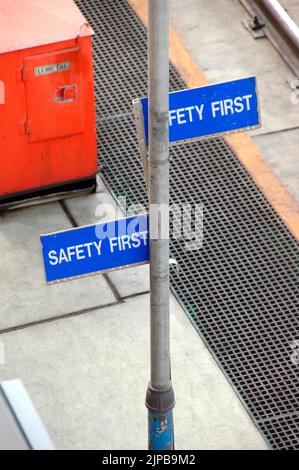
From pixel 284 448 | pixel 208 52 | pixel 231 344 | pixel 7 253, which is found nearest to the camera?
pixel 284 448

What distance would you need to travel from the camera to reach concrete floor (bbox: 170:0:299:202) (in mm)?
9461

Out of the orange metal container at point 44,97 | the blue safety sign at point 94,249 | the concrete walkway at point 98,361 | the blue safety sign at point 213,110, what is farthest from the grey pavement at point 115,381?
the blue safety sign at point 213,110

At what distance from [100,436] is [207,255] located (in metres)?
1.87

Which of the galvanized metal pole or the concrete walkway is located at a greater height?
the galvanized metal pole

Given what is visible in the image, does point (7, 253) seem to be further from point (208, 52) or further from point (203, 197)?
Result: point (208, 52)

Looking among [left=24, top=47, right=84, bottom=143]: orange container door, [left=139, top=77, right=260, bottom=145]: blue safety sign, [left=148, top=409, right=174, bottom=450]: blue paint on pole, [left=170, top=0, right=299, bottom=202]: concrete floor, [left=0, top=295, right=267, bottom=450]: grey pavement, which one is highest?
[left=139, top=77, right=260, bottom=145]: blue safety sign

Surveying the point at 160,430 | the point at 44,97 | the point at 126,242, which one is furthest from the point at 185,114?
the point at 44,97

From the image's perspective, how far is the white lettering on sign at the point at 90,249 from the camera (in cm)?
544

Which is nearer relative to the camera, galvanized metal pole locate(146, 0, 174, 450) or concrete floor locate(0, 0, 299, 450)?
galvanized metal pole locate(146, 0, 174, 450)

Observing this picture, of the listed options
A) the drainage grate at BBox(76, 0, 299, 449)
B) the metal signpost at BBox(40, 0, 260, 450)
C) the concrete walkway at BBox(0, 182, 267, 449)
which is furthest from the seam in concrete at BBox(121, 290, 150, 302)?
the metal signpost at BBox(40, 0, 260, 450)

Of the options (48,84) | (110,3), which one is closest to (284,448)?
(48,84)

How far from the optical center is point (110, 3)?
11.0 m

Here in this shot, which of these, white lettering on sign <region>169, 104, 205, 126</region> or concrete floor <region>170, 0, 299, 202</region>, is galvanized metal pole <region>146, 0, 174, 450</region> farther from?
concrete floor <region>170, 0, 299, 202</region>

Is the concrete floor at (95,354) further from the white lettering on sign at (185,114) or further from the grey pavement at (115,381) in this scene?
the white lettering on sign at (185,114)
